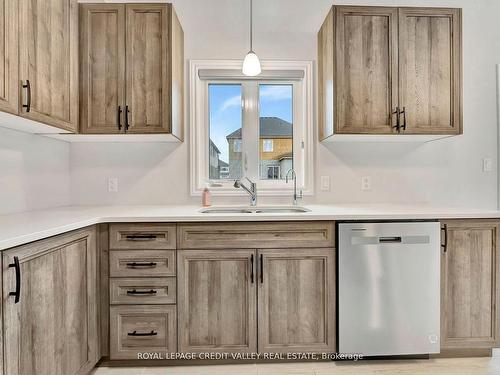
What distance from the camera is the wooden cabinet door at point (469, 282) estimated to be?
76.2 inches

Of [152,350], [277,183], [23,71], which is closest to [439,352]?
[277,183]

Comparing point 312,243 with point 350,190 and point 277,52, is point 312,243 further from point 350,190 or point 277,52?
point 277,52

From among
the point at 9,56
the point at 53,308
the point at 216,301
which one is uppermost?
the point at 9,56

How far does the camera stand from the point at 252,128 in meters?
2.66

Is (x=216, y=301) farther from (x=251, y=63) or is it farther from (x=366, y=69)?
(x=366, y=69)

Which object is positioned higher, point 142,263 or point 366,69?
point 366,69

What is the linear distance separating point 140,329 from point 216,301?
48cm

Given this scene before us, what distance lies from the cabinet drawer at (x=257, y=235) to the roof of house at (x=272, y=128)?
1.02 meters

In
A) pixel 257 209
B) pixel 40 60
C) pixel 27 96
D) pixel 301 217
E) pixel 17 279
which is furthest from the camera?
pixel 257 209

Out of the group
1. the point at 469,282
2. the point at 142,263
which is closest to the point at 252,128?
the point at 142,263

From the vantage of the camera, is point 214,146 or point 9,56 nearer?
point 9,56

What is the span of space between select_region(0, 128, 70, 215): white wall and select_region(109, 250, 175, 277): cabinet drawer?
0.73 m

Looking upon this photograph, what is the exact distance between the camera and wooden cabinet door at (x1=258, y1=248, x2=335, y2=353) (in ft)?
6.22

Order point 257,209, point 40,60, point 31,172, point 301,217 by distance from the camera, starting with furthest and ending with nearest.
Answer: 1. point 257,209
2. point 31,172
3. point 301,217
4. point 40,60
